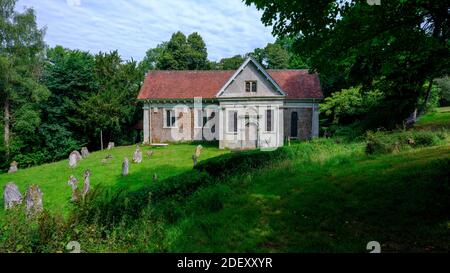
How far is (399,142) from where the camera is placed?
12.8 metres

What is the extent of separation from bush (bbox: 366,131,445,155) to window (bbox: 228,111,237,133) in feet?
45.9

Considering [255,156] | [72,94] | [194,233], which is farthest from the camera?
[72,94]

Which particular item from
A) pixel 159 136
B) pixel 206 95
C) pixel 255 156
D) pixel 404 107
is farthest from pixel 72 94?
pixel 404 107

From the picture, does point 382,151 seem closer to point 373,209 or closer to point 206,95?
point 373,209

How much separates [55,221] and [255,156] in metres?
10.7

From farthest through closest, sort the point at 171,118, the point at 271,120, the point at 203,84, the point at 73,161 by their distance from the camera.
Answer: the point at 203,84
the point at 171,118
the point at 271,120
the point at 73,161

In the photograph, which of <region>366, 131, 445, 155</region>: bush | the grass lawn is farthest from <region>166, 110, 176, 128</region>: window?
<region>366, 131, 445, 155</region>: bush

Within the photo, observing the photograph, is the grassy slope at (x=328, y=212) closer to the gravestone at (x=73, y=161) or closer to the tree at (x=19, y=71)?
the gravestone at (x=73, y=161)

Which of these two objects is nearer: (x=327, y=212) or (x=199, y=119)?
(x=327, y=212)

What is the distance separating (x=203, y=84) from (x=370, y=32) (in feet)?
86.8

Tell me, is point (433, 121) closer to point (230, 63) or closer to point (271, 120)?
point (271, 120)

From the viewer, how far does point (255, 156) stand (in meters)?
14.5

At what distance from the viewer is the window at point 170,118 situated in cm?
3086

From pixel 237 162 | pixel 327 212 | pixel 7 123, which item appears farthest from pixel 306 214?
pixel 7 123
